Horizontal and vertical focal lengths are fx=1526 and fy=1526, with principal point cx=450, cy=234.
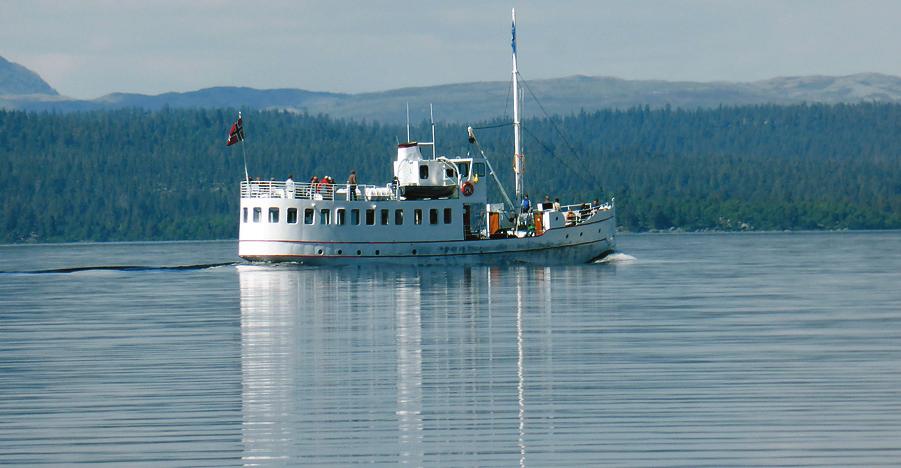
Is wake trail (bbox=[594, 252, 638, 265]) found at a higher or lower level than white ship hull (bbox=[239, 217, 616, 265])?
lower

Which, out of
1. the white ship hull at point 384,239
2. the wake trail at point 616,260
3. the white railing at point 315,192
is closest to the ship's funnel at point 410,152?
the white railing at point 315,192

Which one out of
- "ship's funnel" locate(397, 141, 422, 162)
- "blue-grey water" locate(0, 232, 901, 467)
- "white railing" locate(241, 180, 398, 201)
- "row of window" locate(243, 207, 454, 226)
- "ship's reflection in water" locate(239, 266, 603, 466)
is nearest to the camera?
"blue-grey water" locate(0, 232, 901, 467)

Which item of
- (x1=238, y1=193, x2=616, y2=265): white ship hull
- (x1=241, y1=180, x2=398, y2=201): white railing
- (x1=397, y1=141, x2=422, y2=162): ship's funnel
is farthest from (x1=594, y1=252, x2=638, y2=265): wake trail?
(x1=241, y1=180, x2=398, y2=201): white railing

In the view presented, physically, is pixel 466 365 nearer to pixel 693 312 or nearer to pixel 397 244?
pixel 693 312

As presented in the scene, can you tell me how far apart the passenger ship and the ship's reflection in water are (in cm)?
2279

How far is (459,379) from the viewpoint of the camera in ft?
97.5

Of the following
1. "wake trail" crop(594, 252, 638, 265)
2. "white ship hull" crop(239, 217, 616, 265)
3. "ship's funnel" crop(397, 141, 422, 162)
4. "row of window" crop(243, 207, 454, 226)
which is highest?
"ship's funnel" crop(397, 141, 422, 162)

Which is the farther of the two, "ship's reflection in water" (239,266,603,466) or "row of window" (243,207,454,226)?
"row of window" (243,207,454,226)

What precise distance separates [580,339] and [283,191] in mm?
47340

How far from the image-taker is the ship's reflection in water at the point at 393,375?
22391 mm

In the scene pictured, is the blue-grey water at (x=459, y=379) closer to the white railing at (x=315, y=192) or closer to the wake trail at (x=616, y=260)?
the white railing at (x=315, y=192)

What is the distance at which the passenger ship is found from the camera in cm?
8188

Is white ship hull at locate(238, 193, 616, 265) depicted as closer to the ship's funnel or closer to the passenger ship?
the passenger ship

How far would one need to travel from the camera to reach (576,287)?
61312 millimetres
